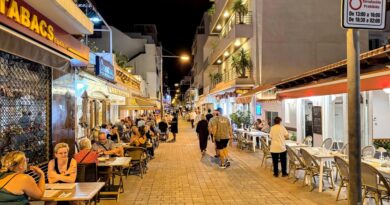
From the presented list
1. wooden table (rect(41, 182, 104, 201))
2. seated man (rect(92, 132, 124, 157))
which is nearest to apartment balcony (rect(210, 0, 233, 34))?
seated man (rect(92, 132, 124, 157))

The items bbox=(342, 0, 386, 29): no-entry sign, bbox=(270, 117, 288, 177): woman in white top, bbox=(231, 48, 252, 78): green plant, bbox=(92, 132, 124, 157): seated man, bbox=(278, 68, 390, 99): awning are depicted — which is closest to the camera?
bbox=(342, 0, 386, 29): no-entry sign

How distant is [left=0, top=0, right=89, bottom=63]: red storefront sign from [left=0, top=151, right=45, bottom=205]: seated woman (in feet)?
5.22

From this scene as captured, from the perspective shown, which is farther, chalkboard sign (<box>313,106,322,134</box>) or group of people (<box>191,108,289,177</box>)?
chalkboard sign (<box>313,106,322,134</box>)

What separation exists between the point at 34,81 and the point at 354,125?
17.2 feet

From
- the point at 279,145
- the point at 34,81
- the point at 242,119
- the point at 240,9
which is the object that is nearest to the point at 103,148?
Answer: the point at 34,81

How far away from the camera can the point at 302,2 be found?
2309 cm

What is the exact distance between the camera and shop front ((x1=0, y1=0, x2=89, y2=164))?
511 cm

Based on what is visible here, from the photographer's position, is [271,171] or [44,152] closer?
[44,152]

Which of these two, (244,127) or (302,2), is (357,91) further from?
(302,2)

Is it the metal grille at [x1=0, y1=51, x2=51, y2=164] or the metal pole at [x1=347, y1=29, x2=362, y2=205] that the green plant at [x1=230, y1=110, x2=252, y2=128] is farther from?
the metal pole at [x1=347, y1=29, x2=362, y2=205]

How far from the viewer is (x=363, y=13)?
12.0 feet

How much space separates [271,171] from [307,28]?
44.2 feet

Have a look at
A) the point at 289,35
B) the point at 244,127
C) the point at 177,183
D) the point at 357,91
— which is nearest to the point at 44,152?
the point at 177,183

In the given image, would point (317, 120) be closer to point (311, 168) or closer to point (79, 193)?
point (311, 168)
